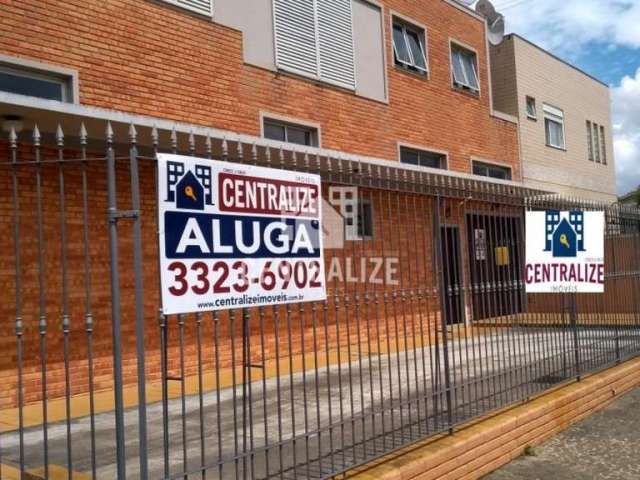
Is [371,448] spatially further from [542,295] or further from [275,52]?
[275,52]

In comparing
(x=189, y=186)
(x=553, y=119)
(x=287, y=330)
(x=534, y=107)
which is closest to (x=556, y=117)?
(x=553, y=119)

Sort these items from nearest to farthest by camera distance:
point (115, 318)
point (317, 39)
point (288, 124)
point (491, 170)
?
point (115, 318) → point (288, 124) → point (317, 39) → point (491, 170)

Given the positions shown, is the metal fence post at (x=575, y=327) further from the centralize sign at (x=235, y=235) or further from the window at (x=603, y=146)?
the window at (x=603, y=146)

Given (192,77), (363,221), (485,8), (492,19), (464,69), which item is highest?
(485,8)

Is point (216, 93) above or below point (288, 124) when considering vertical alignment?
above

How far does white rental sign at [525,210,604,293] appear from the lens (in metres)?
7.23

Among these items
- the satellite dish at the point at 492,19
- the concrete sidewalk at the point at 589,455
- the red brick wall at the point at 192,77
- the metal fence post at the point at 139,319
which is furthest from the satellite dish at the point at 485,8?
the metal fence post at the point at 139,319

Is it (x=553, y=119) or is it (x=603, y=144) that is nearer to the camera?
(x=553, y=119)

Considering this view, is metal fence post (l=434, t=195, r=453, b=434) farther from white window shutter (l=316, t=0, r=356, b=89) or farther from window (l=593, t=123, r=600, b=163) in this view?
window (l=593, t=123, r=600, b=163)

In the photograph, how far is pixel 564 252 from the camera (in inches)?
293

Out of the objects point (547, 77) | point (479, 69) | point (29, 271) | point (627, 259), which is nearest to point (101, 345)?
point (29, 271)

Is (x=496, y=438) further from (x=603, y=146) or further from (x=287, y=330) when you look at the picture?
(x=603, y=146)

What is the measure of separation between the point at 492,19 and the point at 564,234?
15.0m

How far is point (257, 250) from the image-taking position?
404cm
